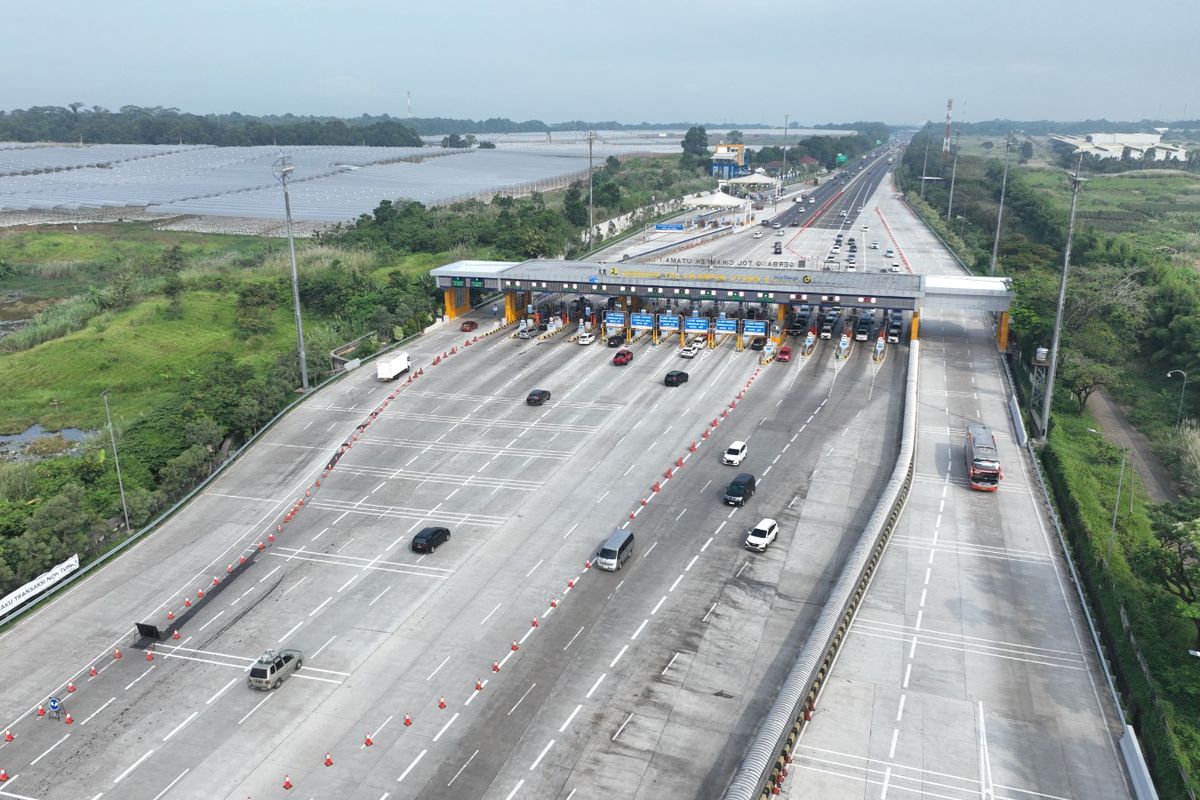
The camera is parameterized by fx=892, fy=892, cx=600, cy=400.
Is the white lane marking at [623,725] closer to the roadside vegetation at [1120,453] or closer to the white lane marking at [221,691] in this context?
the white lane marking at [221,691]

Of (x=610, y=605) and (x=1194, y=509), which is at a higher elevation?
(x=1194, y=509)

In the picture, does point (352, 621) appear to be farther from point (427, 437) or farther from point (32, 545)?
point (427, 437)

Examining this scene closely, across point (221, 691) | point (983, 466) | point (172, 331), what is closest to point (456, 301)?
point (172, 331)

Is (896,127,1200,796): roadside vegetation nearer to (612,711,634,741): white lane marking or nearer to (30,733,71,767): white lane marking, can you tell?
(612,711,634,741): white lane marking

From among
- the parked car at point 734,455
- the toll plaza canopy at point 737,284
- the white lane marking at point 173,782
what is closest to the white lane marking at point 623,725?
the white lane marking at point 173,782

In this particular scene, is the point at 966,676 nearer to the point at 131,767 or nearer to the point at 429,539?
the point at 429,539

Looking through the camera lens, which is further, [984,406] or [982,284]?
[982,284]

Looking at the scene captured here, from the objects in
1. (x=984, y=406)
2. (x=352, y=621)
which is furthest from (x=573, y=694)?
(x=984, y=406)
